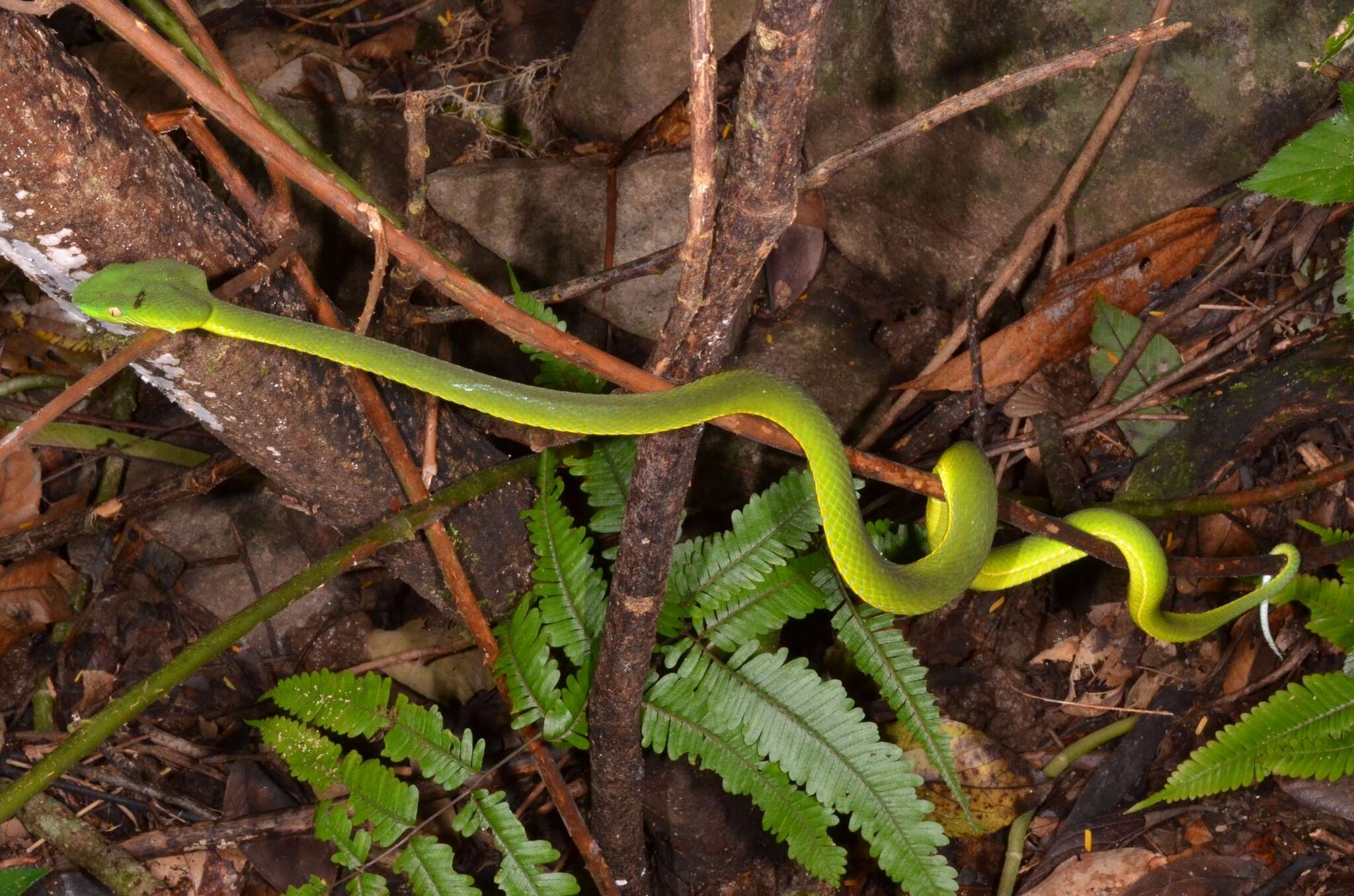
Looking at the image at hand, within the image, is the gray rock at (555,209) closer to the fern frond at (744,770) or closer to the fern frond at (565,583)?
the fern frond at (565,583)

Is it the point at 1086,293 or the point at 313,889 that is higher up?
the point at 1086,293

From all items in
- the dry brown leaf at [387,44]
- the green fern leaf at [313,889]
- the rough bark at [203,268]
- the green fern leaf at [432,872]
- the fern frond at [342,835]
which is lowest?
the green fern leaf at [313,889]

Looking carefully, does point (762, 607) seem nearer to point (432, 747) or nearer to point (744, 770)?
point (744, 770)

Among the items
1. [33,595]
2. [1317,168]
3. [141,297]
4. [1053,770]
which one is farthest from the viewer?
[33,595]

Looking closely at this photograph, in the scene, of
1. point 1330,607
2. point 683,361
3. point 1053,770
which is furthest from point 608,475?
point 1330,607

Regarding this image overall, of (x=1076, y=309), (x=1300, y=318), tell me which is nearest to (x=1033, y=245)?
(x=1076, y=309)

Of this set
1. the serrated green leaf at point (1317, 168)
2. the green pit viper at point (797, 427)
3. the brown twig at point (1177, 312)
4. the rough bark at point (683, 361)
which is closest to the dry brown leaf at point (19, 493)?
the green pit viper at point (797, 427)
